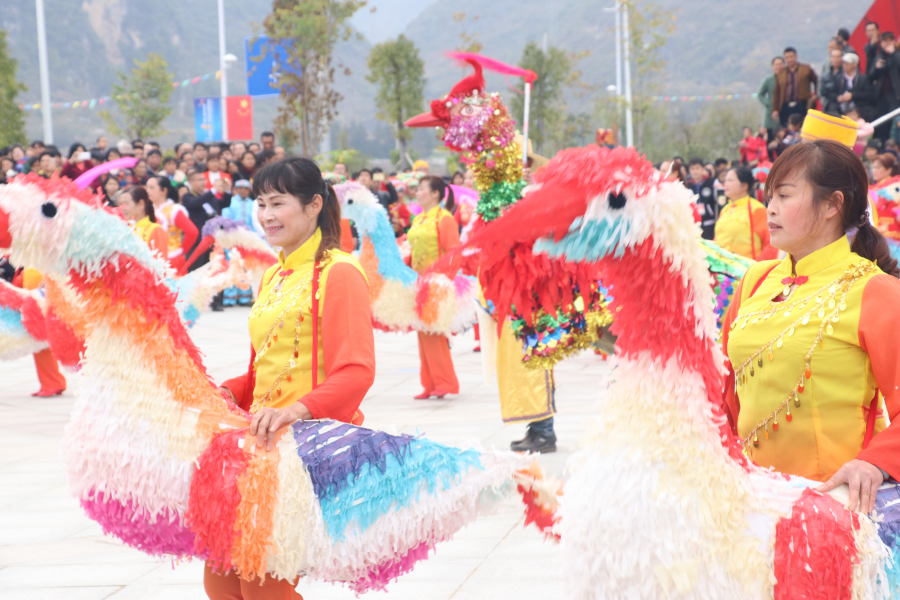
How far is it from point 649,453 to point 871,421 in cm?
65

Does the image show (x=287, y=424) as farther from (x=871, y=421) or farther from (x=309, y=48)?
(x=309, y=48)

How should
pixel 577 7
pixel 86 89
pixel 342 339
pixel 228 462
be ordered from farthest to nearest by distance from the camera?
1. pixel 577 7
2. pixel 86 89
3. pixel 342 339
4. pixel 228 462

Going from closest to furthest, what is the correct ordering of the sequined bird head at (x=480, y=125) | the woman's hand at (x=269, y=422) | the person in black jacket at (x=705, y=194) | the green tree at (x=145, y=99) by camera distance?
the woman's hand at (x=269, y=422) < the sequined bird head at (x=480, y=125) < the person in black jacket at (x=705, y=194) < the green tree at (x=145, y=99)

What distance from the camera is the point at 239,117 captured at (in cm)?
2197

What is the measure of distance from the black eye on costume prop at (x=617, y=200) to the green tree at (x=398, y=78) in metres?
25.1

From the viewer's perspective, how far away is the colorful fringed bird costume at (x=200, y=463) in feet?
7.04

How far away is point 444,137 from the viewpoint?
5.32m

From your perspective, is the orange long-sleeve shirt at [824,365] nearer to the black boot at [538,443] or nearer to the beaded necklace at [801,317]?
the beaded necklace at [801,317]

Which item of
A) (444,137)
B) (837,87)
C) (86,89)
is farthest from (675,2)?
(444,137)

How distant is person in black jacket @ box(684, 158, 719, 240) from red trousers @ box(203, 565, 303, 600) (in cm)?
1004

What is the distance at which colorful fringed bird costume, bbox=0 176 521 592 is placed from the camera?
84.4 inches

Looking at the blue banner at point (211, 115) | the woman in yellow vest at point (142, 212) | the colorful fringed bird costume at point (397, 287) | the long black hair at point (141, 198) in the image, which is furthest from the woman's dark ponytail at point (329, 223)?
the blue banner at point (211, 115)

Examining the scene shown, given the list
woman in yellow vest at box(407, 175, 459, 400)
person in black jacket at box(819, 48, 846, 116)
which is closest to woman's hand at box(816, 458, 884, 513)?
woman in yellow vest at box(407, 175, 459, 400)

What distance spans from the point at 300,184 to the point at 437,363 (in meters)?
4.77
